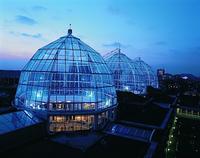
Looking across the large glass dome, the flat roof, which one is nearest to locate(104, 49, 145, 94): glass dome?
the large glass dome

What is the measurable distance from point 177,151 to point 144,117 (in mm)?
6069

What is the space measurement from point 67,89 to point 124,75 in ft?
93.4

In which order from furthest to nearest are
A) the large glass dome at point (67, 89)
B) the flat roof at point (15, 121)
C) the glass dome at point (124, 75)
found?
the glass dome at point (124, 75)
the large glass dome at point (67, 89)
the flat roof at point (15, 121)

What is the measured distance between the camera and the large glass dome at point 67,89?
1006 inches

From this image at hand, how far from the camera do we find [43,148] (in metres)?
20.8

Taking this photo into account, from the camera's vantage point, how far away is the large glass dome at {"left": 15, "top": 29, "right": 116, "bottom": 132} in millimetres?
25547

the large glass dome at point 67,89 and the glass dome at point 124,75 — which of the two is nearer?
the large glass dome at point 67,89

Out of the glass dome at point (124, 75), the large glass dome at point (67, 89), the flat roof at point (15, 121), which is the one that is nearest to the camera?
the flat roof at point (15, 121)

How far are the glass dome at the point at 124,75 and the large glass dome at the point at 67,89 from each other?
22.7 m

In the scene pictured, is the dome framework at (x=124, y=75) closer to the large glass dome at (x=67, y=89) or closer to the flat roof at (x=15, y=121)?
the large glass dome at (x=67, y=89)

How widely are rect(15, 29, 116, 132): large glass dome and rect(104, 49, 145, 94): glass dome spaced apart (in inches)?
893

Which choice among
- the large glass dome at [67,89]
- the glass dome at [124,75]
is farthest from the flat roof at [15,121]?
the glass dome at [124,75]

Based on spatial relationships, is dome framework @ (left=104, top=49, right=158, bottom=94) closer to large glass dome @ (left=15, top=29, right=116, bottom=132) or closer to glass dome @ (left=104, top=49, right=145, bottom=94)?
glass dome @ (left=104, top=49, right=145, bottom=94)

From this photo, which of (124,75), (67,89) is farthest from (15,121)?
(124,75)
